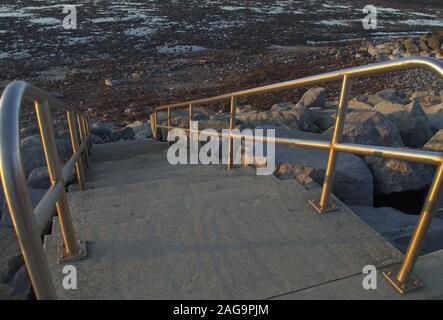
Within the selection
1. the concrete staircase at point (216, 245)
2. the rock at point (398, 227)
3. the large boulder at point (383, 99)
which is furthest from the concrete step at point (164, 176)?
the large boulder at point (383, 99)

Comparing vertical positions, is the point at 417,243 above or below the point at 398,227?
above

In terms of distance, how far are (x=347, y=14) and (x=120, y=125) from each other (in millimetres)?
36265

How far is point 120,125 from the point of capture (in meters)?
11.5

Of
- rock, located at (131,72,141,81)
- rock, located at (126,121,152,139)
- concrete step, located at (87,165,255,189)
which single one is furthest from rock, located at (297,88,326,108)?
rock, located at (131,72,141,81)

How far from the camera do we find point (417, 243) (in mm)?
1725

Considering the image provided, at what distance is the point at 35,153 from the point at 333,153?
4.47 metres

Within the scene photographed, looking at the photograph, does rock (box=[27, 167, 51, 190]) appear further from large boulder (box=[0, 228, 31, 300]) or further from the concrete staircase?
the concrete staircase

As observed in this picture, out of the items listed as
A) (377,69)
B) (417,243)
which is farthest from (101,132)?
(417,243)

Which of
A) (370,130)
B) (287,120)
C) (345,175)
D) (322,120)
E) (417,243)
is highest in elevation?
(417,243)

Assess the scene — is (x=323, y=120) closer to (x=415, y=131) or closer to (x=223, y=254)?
(x=415, y=131)

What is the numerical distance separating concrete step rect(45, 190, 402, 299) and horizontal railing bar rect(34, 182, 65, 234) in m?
0.51

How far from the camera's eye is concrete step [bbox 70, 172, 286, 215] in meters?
2.81

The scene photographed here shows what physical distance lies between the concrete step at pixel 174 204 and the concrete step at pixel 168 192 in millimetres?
15
